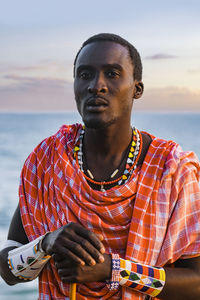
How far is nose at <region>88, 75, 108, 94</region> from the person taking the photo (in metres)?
2.17

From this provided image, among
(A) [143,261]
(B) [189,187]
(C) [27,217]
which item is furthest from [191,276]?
(C) [27,217]

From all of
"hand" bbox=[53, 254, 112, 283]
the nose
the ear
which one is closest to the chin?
the nose

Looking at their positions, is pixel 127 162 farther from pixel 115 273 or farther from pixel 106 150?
pixel 115 273

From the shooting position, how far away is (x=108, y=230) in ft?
7.27

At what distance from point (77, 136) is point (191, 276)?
87 centimetres

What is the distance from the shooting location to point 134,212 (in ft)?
7.19

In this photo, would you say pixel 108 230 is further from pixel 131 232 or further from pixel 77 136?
pixel 77 136

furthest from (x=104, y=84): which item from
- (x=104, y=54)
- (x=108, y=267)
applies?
(x=108, y=267)

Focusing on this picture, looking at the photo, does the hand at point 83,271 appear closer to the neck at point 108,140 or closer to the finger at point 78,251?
the finger at point 78,251

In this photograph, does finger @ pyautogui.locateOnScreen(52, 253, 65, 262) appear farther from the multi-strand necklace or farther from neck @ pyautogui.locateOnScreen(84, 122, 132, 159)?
neck @ pyautogui.locateOnScreen(84, 122, 132, 159)

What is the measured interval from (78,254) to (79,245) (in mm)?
39

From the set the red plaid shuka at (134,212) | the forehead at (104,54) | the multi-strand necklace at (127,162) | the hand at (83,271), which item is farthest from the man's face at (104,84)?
the hand at (83,271)

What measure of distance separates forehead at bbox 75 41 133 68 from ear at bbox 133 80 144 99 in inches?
4.3

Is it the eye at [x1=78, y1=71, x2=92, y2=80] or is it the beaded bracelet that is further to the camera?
the eye at [x1=78, y1=71, x2=92, y2=80]
